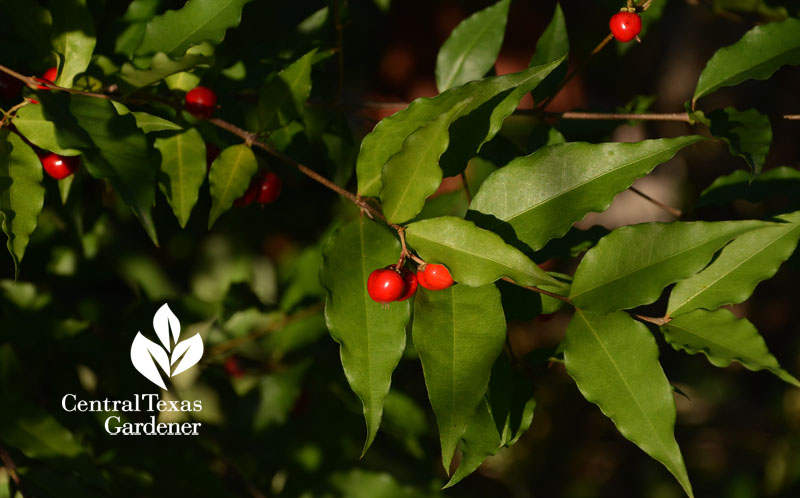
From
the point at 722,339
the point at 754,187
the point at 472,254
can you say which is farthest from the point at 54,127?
the point at 754,187

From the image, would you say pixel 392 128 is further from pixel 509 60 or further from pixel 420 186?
pixel 509 60

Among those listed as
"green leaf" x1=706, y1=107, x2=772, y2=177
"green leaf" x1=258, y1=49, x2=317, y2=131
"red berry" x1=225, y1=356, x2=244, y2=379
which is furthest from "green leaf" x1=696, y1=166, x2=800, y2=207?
"red berry" x1=225, y1=356, x2=244, y2=379

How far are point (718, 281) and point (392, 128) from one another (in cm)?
51

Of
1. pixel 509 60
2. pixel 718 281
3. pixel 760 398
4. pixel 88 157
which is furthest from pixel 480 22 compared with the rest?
pixel 760 398

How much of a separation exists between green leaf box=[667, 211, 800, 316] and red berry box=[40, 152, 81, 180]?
0.97 metres

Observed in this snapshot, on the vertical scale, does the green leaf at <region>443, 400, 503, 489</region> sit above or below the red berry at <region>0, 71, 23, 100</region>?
below

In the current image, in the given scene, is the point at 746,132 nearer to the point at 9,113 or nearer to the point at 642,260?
the point at 642,260

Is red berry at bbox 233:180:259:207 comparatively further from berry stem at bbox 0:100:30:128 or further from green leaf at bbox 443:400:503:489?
green leaf at bbox 443:400:503:489

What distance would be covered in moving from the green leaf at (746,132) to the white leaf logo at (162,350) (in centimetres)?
114

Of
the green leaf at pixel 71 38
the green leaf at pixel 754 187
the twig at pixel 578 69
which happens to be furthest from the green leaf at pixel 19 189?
the green leaf at pixel 754 187

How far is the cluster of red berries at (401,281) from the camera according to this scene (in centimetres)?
88

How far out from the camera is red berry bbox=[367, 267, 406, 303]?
875 millimetres

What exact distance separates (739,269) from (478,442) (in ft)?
1.46

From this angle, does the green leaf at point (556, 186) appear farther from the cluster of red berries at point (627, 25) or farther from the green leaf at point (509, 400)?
the cluster of red berries at point (627, 25)
